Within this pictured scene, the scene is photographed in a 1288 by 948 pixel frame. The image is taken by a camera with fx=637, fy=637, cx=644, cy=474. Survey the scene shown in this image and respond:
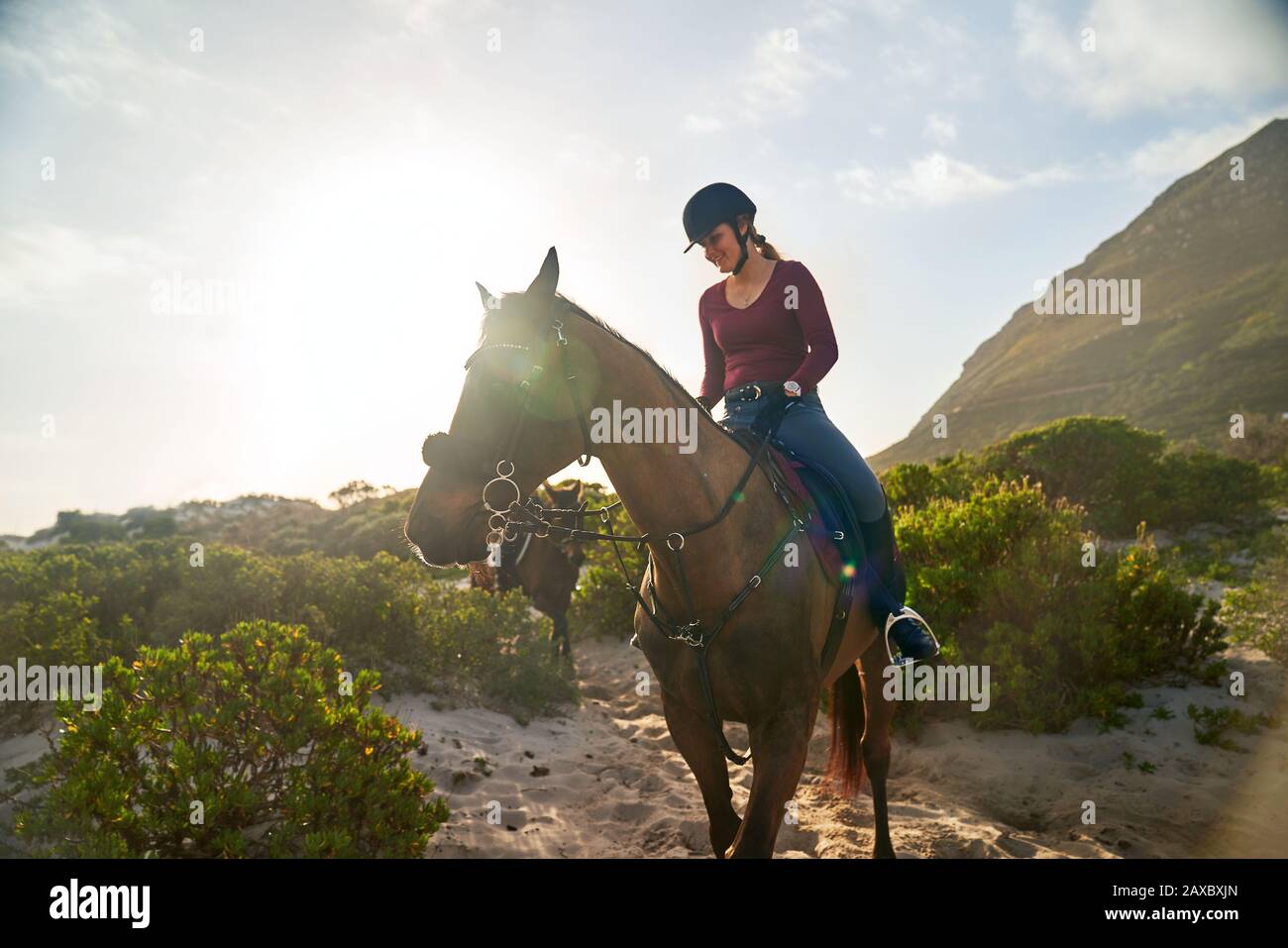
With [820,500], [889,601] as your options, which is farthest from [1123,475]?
[820,500]

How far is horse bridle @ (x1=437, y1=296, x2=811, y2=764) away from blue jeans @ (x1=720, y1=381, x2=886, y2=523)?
33cm

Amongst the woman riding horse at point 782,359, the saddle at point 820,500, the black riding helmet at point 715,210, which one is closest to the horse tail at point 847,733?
the woman riding horse at point 782,359

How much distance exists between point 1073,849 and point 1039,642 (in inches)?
95.1

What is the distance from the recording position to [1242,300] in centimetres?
6075

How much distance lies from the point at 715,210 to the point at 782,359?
89cm

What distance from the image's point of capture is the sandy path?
4.53 meters

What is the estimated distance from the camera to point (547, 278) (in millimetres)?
2480

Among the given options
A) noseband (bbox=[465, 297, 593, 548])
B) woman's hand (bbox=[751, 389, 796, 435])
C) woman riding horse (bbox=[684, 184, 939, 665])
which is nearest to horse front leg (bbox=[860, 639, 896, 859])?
woman riding horse (bbox=[684, 184, 939, 665])

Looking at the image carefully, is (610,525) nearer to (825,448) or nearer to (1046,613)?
(825,448)

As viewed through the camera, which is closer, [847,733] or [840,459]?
[840,459]

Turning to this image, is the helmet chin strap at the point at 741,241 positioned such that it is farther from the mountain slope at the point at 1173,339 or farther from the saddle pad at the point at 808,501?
the mountain slope at the point at 1173,339

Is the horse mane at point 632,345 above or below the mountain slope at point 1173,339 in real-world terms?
below

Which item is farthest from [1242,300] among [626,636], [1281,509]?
[626,636]

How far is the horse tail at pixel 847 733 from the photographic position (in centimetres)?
494
